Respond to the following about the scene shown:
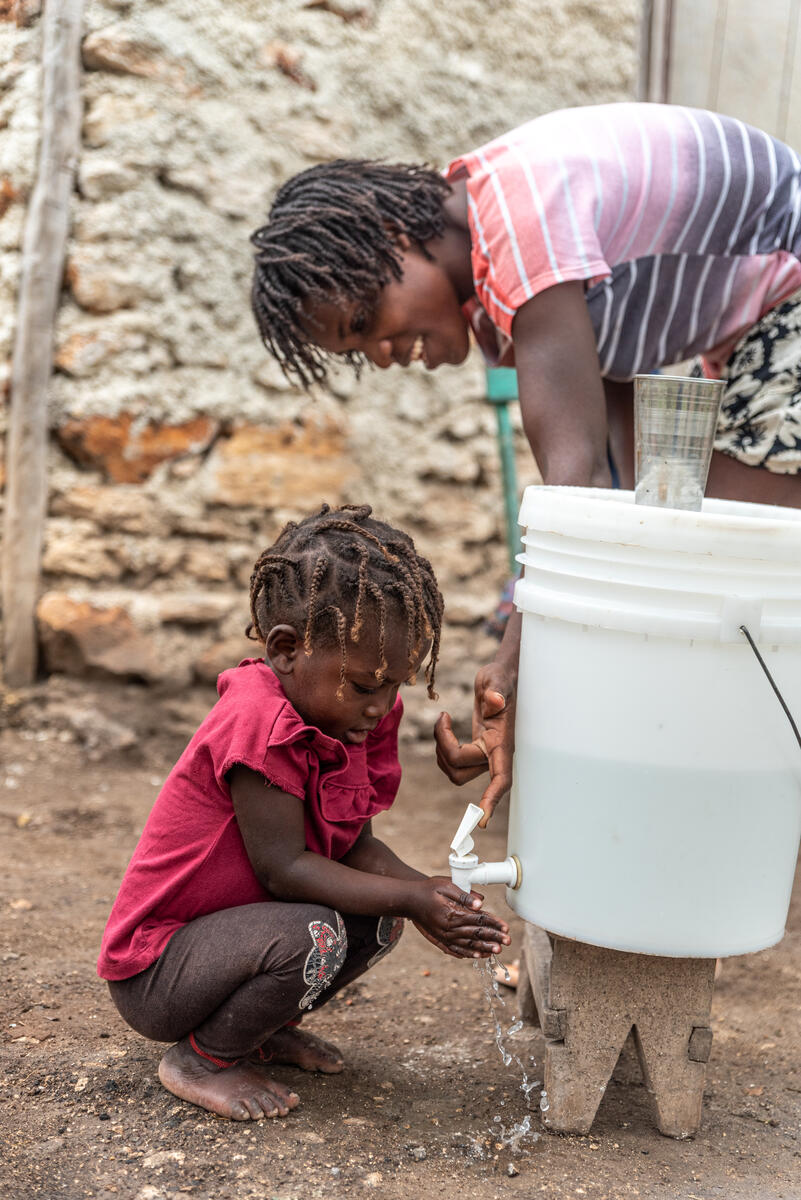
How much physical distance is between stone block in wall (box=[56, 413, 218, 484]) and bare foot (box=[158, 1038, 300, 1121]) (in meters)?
2.00

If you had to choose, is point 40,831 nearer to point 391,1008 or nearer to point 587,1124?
point 391,1008

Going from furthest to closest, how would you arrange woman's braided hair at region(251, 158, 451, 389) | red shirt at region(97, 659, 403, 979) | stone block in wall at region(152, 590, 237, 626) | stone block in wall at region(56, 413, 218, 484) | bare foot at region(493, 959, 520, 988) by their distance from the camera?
1. stone block in wall at region(152, 590, 237, 626)
2. stone block in wall at region(56, 413, 218, 484)
3. bare foot at region(493, 959, 520, 988)
4. woman's braided hair at region(251, 158, 451, 389)
5. red shirt at region(97, 659, 403, 979)

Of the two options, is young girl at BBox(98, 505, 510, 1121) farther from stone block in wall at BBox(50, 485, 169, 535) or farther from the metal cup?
stone block in wall at BBox(50, 485, 169, 535)

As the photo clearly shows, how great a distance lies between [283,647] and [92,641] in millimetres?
1882

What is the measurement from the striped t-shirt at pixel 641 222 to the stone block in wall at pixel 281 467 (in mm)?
1463

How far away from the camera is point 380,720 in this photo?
5.60 feet

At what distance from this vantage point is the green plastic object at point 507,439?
348 centimetres

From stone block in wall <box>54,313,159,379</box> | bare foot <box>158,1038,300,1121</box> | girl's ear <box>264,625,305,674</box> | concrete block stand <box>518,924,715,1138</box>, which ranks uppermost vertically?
stone block in wall <box>54,313,159,379</box>

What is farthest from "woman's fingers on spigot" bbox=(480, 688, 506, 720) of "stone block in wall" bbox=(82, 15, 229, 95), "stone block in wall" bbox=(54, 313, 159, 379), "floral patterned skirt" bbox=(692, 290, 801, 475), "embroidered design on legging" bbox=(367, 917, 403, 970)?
"stone block in wall" bbox=(82, 15, 229, 95)

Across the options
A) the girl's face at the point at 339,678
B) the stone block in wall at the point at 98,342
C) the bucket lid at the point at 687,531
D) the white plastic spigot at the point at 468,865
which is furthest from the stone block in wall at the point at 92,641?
the bucket lid at the point at 687,531

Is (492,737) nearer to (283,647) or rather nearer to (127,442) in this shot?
(283,647)

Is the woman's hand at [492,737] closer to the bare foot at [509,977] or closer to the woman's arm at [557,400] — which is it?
the woman's arm at [557,400]

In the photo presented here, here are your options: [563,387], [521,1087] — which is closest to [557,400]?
[563,387]

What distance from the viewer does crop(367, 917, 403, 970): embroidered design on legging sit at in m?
1.79
